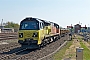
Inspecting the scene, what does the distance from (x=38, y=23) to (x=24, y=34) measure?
2.17 m

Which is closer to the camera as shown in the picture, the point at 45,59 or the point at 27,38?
the point at 45,59

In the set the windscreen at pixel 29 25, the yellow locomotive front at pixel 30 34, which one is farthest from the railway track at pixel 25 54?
the windscreen at pixel 29 25

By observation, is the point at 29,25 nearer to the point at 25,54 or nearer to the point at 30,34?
the point at 30,34

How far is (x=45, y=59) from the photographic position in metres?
17.0

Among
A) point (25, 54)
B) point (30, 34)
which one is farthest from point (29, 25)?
point (25, 54)

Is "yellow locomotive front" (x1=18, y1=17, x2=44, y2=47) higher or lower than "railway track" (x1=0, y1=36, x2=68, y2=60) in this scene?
higher

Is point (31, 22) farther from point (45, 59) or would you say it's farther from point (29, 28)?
point (45, 59)

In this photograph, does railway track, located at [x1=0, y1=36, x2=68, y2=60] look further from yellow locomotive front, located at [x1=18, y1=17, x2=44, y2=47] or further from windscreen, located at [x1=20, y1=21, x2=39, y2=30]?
windscreen, located at [x1=20, y1=21, x2=39, y2=30]

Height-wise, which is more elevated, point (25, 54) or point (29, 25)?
point (29, 25)

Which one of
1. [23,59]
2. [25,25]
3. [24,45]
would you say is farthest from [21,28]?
[23,59]

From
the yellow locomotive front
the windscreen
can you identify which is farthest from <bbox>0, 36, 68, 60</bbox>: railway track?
the windscreen

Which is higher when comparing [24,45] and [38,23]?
[38,23]

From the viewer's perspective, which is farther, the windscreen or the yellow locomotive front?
the windscreen

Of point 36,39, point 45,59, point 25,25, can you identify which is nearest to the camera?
point 45,59
